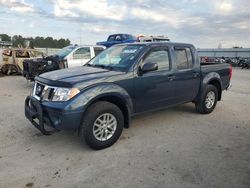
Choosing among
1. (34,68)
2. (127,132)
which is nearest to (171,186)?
(127,132)

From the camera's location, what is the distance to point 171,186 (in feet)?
10.9

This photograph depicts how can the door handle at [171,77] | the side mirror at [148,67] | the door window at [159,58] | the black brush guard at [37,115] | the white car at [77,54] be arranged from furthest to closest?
the white car at [77,54] < the door handle at [171,77] < the door window at [159,58] < the side mirror at [148,67] < the black brush guard at [37,115]

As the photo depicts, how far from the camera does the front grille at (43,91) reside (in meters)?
4.30

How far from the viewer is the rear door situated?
18.8 feet

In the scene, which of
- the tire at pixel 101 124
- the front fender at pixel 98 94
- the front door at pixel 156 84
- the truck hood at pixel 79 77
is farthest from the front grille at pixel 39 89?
the front door at pixel 156 84

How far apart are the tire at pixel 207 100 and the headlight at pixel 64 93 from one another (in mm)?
3635

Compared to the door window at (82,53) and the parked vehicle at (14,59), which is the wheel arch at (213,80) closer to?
the door window at (82,53)

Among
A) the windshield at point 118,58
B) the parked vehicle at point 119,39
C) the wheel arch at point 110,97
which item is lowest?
the wheel arch at point 110,97

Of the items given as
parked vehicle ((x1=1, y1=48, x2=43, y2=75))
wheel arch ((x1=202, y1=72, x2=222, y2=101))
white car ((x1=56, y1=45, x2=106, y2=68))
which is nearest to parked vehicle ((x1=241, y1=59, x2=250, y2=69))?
white car ((x1=56, y1=45, x2=106, y2=68))

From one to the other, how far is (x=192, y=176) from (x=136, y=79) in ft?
6.69

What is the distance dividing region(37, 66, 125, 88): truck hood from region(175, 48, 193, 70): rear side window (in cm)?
173

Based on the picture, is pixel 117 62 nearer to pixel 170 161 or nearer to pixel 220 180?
pixel 170 161

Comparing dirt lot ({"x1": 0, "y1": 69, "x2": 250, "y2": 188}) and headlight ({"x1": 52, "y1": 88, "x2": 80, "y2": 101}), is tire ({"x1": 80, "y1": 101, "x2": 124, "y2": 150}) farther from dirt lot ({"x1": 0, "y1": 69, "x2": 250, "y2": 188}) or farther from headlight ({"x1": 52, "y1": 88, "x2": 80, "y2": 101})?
headlight ({"x1": 52, "y1": 88, "x2": 80, "y2": 101})

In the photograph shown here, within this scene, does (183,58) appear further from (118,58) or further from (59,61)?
(59,61)
